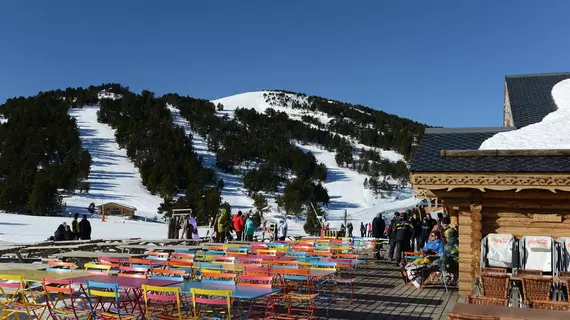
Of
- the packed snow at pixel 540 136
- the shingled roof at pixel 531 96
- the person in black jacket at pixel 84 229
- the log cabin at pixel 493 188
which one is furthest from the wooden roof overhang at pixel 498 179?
the person in black jacket at pixel 84 229

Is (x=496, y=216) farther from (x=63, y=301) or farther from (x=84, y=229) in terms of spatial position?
(x=84, y=229)

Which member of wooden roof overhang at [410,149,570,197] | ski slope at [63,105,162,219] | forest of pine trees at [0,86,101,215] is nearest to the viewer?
wooden roof overhang at [410,149,570,197]

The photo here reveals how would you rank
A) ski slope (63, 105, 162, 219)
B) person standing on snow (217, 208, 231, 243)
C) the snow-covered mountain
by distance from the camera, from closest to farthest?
person standing on snow (217, 208, 231, 243)
ski slope (63, 105, 162, 219)
the snow-covered mountain

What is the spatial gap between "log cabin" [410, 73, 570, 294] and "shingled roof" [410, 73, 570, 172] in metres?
0.01

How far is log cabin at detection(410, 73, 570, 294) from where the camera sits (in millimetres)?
7875

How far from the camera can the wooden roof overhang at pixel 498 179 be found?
771 cm

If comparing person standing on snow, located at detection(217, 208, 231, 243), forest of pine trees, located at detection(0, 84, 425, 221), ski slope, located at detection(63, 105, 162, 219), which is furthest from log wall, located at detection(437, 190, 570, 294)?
ski slope, located at detection(63, 105, 162, 219)

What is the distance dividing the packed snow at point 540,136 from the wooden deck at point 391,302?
8.10 feet

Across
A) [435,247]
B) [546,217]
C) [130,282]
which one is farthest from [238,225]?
[130,282]

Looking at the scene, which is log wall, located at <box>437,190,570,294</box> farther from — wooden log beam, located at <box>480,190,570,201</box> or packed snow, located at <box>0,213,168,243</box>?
packed snow, located at <box>0,213,168,243</box>

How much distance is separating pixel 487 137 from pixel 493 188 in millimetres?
1872

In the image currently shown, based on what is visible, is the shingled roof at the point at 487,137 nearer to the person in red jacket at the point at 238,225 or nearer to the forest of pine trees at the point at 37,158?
the person in red jacket at the point at 238,225

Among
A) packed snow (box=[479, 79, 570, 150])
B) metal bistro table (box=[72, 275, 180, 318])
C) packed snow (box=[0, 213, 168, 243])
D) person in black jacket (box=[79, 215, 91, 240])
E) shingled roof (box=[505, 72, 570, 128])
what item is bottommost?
packed snow (box=[0, 213, 168, 243])

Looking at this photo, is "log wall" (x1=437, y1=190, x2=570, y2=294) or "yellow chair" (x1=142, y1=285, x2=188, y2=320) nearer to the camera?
"yellow chair" (x1=142, y1=285, x2=188, y2=320)
